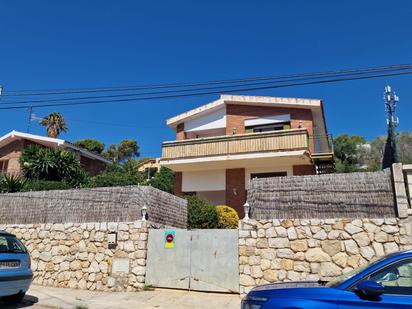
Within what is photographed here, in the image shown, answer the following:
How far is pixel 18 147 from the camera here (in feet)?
78.8

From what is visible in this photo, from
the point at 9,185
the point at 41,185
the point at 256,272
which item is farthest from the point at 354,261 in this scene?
the point at 9,185

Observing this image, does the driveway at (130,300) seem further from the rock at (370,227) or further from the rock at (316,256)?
the rock at (370,227)

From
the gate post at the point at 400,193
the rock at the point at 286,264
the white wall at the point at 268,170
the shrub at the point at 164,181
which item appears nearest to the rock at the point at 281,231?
the rock at the point at 286,264

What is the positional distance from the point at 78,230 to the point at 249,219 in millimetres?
5576

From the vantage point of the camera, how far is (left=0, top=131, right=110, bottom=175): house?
75.4 ft

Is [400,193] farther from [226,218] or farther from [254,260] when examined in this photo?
[226,218]

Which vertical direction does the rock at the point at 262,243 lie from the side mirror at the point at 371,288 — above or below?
above

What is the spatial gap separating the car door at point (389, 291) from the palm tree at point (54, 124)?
3627 cm

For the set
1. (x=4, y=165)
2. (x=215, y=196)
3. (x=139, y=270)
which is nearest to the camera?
(x=139, y=270)

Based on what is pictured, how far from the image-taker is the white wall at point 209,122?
2100 centimetres

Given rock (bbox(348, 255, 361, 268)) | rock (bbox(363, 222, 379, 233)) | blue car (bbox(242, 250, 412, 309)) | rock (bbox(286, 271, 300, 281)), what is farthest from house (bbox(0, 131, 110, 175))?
blue car (bbox(242, 250, 412, 309))

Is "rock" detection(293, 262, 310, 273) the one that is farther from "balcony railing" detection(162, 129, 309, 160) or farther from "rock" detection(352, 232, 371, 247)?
"balcony railing" detection(162, 129, 309, 160)

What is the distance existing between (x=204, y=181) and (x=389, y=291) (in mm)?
17051

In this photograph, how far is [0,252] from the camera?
732 cm
